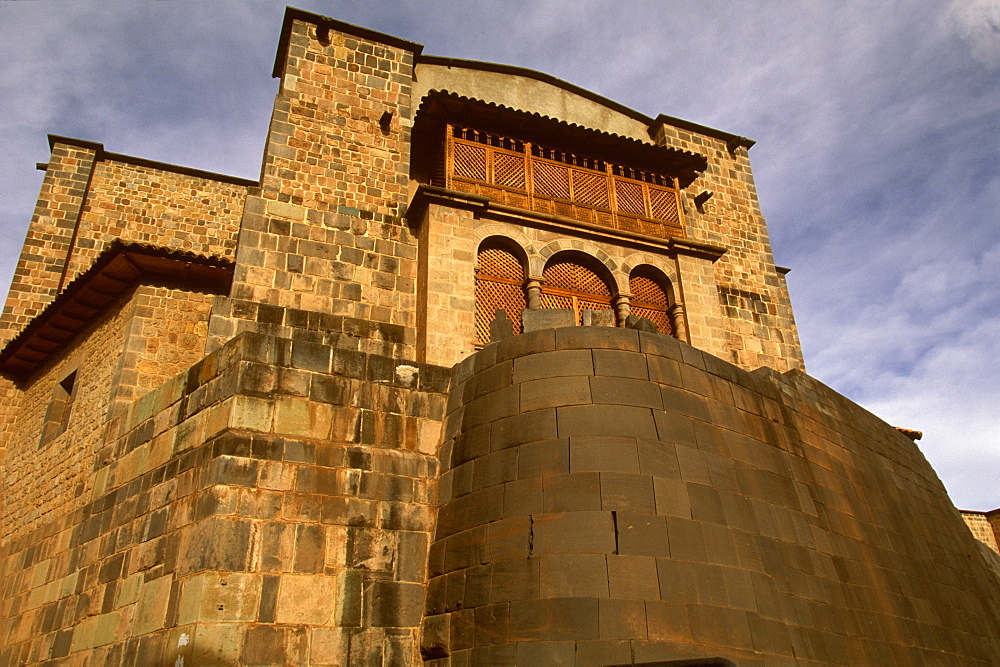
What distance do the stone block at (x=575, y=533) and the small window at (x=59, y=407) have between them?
9.84 m

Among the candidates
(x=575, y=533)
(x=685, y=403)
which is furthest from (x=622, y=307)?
(x=575, y=533)

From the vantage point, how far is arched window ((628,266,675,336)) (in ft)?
47.9

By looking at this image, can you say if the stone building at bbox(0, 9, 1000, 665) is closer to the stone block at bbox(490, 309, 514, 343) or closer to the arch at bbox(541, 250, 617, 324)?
the arch at bbox(541, 250, 617, 324)

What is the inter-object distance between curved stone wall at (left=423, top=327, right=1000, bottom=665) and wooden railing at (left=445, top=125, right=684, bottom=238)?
18.4ft

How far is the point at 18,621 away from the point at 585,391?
9.29 m

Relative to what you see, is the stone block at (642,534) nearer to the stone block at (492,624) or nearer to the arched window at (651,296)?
the stone block at (492,624)

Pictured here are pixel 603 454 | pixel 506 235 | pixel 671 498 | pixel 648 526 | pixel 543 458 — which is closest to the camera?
pixel 648 526

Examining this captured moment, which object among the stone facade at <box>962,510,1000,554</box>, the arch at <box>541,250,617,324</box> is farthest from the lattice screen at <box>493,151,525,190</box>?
the stone facade at <box>962,510,1000,554</box>

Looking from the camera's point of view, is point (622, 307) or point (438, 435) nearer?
point (438, 435)

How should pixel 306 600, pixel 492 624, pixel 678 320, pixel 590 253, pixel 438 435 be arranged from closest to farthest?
1. pixel 492 624
2. pixel 306 600
3. pixel 438 435
4. pixel 590 253
5. pixel 678 320

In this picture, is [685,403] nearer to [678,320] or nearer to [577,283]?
[577,283]

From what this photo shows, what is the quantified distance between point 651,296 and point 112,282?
9.95m

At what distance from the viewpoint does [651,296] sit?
1494cm

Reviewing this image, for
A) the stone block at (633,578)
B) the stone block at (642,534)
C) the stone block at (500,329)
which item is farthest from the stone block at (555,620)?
the stone block at (500,329)
